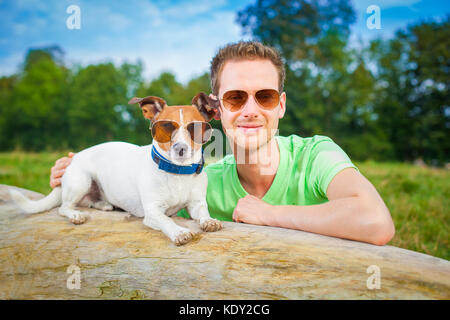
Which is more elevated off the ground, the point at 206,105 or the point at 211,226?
the point at 206,105

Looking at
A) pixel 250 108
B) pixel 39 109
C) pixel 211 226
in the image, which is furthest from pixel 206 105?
pixel 39 109

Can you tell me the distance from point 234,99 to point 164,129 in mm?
547

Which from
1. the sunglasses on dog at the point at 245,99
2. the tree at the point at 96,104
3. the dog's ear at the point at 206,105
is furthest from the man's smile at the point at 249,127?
the tree at the point at 96,104

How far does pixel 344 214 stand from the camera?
6.72 ft

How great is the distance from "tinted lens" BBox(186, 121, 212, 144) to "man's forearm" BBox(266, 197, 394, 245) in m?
0.82

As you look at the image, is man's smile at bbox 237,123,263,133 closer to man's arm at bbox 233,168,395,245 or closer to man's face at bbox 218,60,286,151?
man's face at bbox 218,60,286,151

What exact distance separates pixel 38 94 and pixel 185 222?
28.5 m

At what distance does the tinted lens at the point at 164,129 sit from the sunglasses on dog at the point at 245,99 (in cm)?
42

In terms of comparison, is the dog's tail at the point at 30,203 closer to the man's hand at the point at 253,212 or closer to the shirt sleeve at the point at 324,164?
the man's hand at the point at 253,212

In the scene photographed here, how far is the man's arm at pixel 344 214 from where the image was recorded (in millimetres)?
2010

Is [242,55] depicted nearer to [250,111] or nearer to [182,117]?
[250,111]
